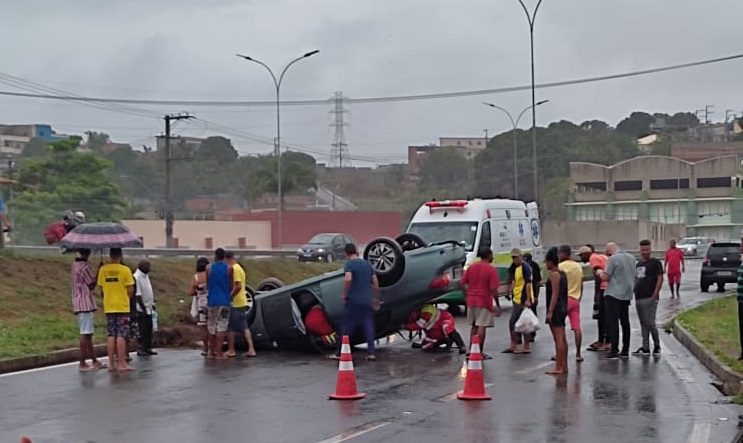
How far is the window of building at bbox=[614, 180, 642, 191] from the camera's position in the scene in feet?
294

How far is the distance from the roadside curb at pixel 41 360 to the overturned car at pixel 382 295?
2.91 m

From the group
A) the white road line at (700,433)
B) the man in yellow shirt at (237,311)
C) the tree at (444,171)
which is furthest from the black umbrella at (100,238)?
the tree at (444,171)

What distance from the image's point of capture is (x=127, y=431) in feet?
35.0

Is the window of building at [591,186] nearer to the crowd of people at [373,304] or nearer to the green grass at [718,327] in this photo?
the green grass at [718,327]

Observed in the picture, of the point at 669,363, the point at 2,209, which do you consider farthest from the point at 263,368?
the point at 2,209

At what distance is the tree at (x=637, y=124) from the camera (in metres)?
147

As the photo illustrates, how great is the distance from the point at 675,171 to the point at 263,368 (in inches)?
2975

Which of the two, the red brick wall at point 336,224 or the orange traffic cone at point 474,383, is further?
the red brick wall at point 336,224

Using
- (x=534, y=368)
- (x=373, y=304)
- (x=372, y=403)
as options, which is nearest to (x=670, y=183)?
(x=373, y=304)

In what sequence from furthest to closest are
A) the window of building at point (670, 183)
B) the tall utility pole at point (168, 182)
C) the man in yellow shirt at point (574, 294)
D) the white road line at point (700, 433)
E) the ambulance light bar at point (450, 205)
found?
1. the window of building at point (670, 183)
2. the tall utility pole at point (168, 182)
3. the ambulance light bar at point (450, 205)
4. the man in yellow shirt at point (574, 294)
5. the white road line at point (700, 433)

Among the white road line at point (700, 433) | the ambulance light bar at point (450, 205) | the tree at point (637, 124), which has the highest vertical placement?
the tree at point (637, 124)

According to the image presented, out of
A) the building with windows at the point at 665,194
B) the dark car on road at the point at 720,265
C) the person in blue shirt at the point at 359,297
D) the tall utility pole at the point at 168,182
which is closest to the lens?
the person in blue shirt at the point at 359,297

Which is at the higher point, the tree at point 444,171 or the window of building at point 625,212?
the tree at point 444,171

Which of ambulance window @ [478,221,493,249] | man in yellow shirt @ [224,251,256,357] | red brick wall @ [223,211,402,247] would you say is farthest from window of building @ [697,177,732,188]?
man in yellow shirt @ [224,251,256,357]
